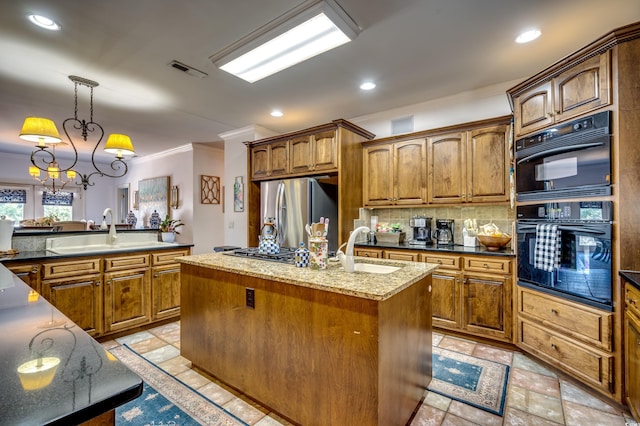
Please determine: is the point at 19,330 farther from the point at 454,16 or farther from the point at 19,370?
the point at 454,16

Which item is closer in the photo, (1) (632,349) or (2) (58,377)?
(2) (58,377)

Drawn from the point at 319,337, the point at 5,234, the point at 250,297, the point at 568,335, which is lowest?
the point at 568,335

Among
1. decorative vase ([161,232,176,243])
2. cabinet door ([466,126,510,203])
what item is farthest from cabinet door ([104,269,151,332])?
cabinet door ([466,126,510,203])

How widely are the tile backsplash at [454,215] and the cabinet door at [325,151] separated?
80 cm

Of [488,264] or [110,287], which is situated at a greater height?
[488,264]

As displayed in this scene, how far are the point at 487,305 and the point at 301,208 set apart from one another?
2.26 metres

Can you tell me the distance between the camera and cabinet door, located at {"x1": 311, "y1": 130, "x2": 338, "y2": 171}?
366 centimetres

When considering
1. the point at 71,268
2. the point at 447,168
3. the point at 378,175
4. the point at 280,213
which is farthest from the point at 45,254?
the point at 447,168

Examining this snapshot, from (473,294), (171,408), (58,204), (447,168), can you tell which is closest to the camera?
(171,408)

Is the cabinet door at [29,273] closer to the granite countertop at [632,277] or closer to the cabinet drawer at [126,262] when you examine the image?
the cabinet drawer at [126,262]

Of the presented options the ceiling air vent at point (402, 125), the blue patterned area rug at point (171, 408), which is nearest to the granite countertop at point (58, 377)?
the blue patterned area rug at point (171, 408)

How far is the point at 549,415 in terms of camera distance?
6.12ft

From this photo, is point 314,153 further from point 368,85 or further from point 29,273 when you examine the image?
point 29,273

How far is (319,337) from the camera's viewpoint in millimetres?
1607
